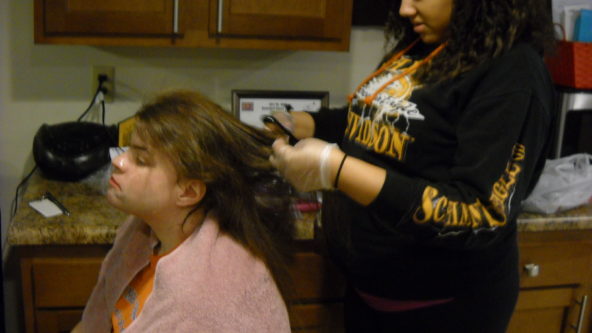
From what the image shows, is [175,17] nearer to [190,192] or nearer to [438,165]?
[190,192]

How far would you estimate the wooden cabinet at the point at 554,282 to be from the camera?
6.15 ft

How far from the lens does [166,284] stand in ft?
3.60

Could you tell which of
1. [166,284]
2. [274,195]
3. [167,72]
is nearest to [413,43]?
[274,195]

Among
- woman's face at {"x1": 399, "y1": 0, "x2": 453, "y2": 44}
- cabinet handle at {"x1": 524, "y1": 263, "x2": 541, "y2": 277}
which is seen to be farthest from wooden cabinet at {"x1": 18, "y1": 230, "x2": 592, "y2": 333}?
woman's face at {"x1": 399, "y1": 0, "x2": 453, "y2": 44}

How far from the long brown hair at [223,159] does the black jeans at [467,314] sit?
0.28m

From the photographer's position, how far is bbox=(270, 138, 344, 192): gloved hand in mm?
1069

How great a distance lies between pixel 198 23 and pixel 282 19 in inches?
9.3

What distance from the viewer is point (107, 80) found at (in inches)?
82.1

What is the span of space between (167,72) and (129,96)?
150 millimetres

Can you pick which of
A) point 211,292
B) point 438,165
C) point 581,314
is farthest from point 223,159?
point 581,314

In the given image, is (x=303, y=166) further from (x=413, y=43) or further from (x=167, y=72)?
(x=167, y=72)

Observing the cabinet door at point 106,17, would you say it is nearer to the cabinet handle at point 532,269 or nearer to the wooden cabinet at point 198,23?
the wooden cabinet at point 198,23

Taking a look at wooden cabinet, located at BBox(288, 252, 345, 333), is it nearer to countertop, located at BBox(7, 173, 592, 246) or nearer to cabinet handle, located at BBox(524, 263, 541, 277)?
countertop, located at BBox(7, 173, 592, 246)

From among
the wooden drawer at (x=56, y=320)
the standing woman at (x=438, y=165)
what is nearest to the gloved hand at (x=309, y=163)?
the standing woman at (x=438, y=165)
